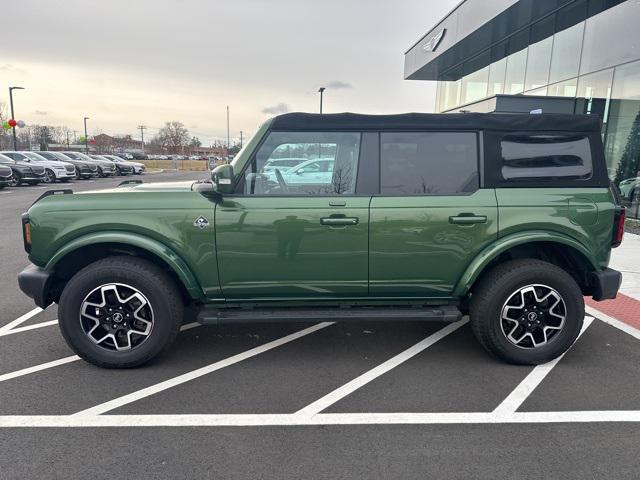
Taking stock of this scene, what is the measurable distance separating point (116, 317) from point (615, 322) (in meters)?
4.73

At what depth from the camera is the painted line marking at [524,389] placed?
122 inches

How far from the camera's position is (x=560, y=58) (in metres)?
13.3

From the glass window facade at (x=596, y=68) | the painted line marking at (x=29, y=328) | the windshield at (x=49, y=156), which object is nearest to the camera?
the painted line marking at (x=29, y=328)

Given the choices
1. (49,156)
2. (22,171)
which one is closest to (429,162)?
(22,171)

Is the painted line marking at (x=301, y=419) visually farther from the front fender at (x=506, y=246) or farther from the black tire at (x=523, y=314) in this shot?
the front fender at (x=506, y=246)

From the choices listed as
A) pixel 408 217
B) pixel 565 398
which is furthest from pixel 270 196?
pixel 565 398

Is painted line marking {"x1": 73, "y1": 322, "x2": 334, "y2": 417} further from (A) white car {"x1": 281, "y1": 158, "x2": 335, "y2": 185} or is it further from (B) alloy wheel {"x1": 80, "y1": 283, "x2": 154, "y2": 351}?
(A) white car {"x1": 281, "y1": 158, "x2": 335, "y2": 185}

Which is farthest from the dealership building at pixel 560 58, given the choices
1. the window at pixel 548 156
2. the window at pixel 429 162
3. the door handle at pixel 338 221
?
the door handle at pixel 338 221

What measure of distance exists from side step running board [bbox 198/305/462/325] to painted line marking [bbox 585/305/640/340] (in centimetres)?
206

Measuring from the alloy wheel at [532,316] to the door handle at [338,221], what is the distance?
136 centimetres

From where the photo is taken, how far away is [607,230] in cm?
367

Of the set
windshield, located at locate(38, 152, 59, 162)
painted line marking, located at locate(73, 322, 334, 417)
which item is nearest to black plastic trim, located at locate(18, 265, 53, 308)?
painted line marking, located at locate(73, 322, 334, 417)

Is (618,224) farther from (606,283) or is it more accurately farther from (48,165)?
(48,165)

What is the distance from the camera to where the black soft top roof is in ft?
11.9
